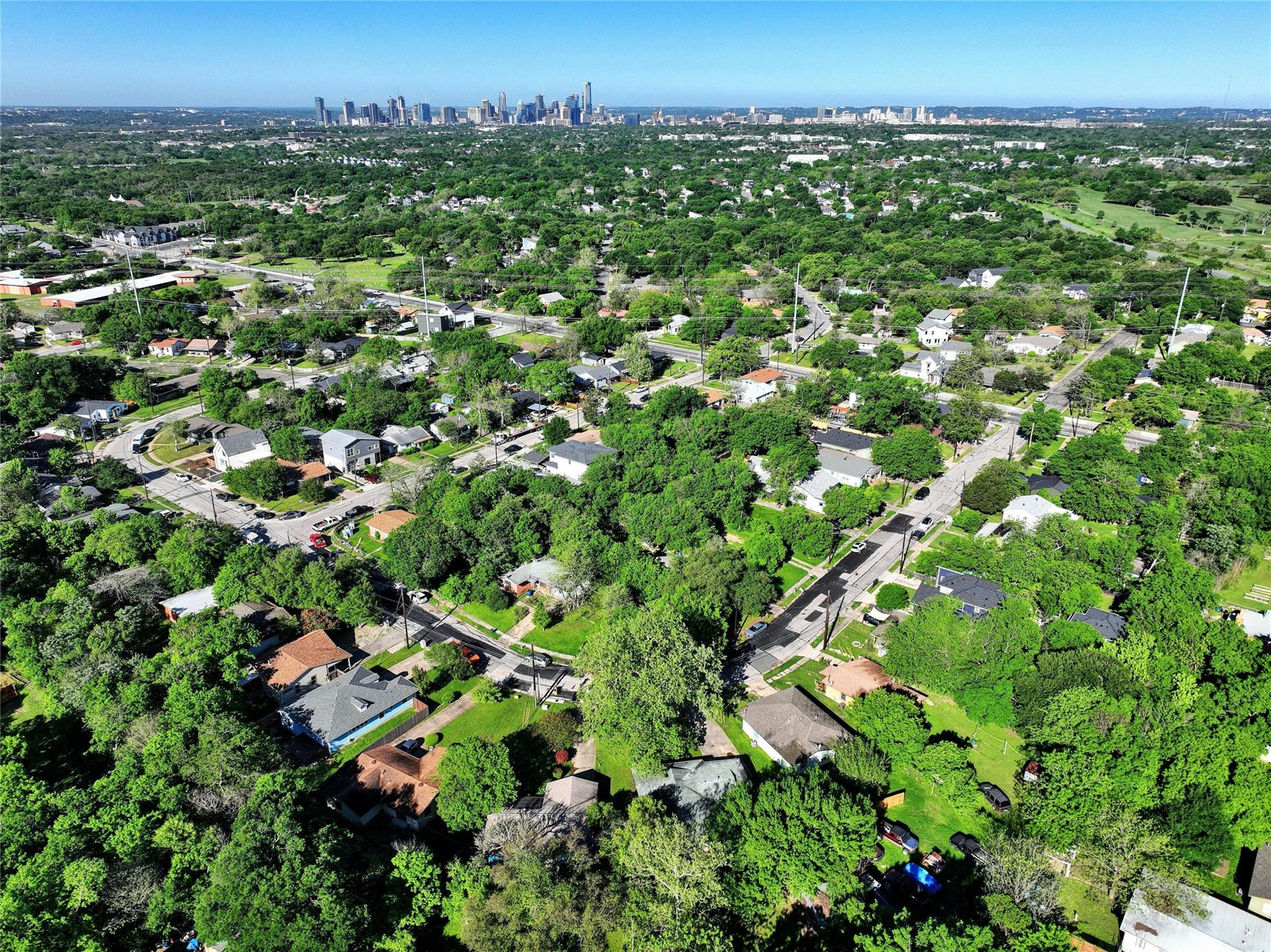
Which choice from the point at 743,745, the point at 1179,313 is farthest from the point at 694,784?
the point at 1179,313

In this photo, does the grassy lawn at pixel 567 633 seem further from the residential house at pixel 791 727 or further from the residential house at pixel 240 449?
the residential house at pixel 240 449

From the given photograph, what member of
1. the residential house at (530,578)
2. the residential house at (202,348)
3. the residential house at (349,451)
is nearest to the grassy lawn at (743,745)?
the residential house at (530,578)

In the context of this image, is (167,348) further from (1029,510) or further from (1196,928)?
(1196,928)

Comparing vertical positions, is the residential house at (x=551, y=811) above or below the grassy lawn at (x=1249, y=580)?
above

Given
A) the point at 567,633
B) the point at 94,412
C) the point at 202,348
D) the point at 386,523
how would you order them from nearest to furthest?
the point at 567,633 → the point at 386,523 → the point at 94,412 → the point at 202,348

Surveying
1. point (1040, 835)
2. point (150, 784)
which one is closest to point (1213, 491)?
point (1040, 835)

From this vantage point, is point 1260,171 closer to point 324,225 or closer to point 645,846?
point 324,225
